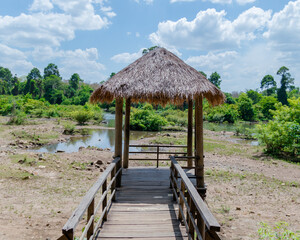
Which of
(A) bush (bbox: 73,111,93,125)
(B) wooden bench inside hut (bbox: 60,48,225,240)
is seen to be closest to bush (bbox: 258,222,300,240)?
(B) wooden bench inside hut (bbox: 60,48,225,240)

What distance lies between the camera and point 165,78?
6.06 m

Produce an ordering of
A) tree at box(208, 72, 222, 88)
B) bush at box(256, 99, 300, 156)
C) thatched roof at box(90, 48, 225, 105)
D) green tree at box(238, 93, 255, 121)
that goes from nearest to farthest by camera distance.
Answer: thatched roof at box(90, 48, 225, 105), bush at box(256, 99, 300, 156), green tree at box(238, 93, 255, 121), tree at box(208, 72, 222, 88)

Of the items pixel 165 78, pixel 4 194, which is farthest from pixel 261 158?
pixel 4 194

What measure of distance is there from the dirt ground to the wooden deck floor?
129cm

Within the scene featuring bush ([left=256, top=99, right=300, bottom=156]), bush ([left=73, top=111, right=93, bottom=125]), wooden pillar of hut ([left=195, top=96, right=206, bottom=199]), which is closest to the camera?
wooden pillar of hut ([left=195, top=96, right=206, bottom=199])

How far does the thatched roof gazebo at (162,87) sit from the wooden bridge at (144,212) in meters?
0.97

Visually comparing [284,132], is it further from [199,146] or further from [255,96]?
[255,96]

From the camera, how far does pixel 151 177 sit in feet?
21.3

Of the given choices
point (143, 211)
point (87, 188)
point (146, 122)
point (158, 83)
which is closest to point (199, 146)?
point (158, 83)

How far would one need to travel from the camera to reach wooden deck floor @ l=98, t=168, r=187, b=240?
Answer: 369 centimetres

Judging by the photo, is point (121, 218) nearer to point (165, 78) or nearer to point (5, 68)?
point (165, 78)

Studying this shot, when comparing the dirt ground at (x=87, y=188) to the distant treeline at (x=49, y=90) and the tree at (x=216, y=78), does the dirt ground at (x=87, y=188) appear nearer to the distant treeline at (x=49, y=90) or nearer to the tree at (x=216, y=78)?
the distant treeline at (x=49, y=90)

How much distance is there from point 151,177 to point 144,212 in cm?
200

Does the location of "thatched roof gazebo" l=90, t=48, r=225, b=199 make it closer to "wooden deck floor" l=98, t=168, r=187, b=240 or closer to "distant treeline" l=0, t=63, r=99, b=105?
"wooden deck floor" l=98, t=168, r=187, b=240
